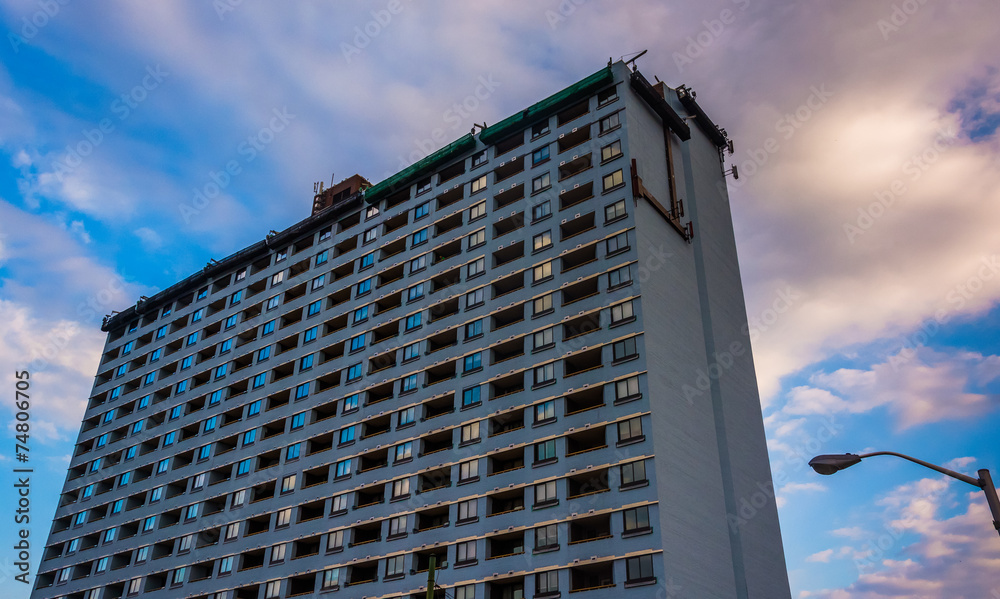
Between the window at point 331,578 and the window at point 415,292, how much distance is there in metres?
28.2

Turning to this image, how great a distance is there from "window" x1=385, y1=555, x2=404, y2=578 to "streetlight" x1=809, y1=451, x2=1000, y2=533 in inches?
2226

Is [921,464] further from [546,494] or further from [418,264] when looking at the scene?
[418,264]

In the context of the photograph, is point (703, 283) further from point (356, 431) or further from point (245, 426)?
point (245, 426)

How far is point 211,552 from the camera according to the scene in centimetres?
8375

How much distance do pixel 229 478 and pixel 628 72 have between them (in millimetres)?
62680

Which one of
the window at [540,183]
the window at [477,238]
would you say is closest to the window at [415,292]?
the window at [477,238]

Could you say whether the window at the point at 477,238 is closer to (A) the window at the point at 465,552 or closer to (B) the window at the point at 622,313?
(B) the window at the point at 622,313

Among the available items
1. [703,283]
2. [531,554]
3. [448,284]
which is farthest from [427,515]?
[703,283]

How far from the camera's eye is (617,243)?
2719 inches

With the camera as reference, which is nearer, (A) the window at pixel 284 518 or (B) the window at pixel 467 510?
(B) the window at pixel 467 510

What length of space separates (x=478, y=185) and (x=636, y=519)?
138ft

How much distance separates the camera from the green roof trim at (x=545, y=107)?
78.4 meters

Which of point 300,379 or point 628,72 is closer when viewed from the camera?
point 628,72

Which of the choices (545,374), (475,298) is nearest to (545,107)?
(475,298)
